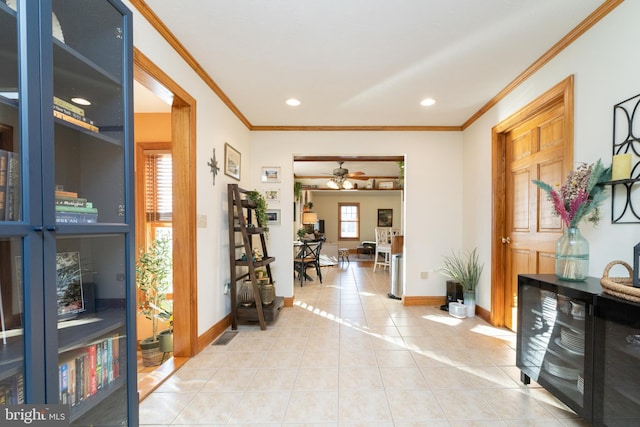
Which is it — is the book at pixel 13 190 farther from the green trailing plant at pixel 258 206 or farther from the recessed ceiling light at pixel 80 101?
the green trailing plant at pixel 258 206

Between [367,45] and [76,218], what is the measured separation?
2.15 m

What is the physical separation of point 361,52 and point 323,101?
98 cm

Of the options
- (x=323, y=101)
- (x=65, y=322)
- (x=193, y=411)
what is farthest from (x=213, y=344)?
(x=323, y=101)

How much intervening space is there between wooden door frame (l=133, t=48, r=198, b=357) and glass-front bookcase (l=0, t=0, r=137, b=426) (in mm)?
1127

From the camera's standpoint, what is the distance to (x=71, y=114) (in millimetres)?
1122

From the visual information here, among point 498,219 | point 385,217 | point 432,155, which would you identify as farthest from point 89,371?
point 385,217

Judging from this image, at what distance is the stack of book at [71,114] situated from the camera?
1040mm

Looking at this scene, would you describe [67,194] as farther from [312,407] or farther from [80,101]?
[312,407]

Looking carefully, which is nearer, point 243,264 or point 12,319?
point 12,319

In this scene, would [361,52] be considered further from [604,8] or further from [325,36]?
[604,8]

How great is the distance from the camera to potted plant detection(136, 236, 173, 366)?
8.71 ft

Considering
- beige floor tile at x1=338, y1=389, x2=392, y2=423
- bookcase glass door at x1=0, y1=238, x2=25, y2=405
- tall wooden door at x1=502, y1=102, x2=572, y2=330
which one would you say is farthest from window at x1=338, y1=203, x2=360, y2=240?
bookcase glass door at x1=0, y1=238, x2=25, y2=405

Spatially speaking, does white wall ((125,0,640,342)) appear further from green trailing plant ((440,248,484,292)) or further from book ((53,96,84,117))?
book ((53,96,84,117))

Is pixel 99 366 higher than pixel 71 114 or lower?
lower
